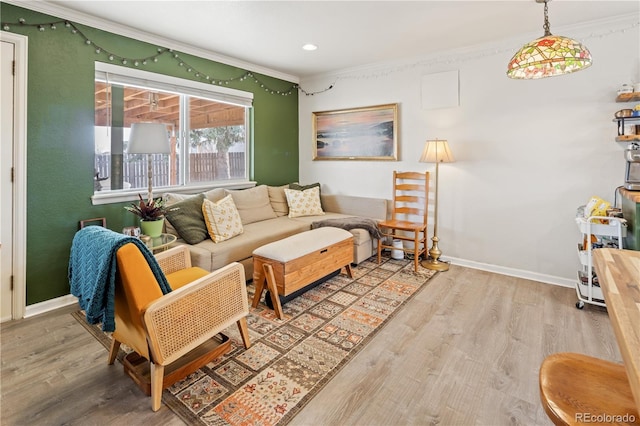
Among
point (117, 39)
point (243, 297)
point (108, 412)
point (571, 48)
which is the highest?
point (117, 39)

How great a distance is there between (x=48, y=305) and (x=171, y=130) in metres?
2.04

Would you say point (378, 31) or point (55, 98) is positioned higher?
point (378, 31)

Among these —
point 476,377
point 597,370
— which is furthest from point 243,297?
point 597,370

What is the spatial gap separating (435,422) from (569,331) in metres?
1.52

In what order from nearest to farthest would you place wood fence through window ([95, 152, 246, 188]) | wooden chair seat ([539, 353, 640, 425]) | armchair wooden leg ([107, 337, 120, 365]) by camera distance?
wooden chair seat ([539, 353, 640, 425]) → armchair wooden leg ([107, 337, 120, 365]) → wood fence through window ([95, 152, 246, 188])

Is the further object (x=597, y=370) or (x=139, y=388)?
(x=139, y=388)

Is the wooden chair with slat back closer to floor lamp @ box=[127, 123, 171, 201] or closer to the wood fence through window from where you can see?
the wood fence through window

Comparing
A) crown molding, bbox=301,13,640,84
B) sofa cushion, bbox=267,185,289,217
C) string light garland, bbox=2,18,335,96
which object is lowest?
sofa cushion, bbox=267,185,289,217

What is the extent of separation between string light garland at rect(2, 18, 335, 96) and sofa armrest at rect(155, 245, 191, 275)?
2001 mm

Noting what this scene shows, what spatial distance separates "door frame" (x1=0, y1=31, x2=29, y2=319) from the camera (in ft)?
8.36

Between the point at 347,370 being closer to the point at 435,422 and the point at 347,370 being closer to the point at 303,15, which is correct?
the point at 435,422

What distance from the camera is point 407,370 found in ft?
6.66

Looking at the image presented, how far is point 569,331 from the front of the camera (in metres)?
2.46

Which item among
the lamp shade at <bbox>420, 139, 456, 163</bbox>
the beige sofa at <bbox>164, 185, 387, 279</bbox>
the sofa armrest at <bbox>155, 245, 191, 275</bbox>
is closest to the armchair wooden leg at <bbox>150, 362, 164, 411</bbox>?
the sofa armrest at <bbox>155, 245, 191, 275</bbox>
